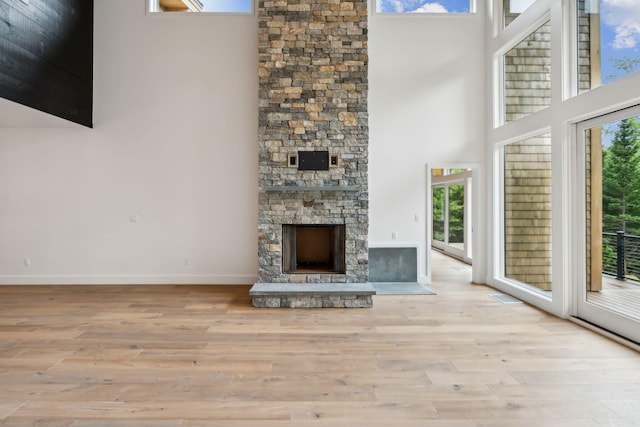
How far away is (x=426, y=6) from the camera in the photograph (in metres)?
5.70

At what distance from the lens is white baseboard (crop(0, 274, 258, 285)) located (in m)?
5.48

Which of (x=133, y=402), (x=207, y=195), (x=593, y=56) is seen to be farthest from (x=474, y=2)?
(x=133, y=402)

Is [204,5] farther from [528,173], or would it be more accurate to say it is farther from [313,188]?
[528,173]

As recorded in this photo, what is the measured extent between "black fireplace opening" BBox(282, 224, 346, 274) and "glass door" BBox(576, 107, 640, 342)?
2820 millimetres

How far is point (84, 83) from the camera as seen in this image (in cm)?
524

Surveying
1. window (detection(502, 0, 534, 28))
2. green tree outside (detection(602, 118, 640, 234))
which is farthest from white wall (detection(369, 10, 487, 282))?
green tree outside (detection(602, 118, 640, 234))

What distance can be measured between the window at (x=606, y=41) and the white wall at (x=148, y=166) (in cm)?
236

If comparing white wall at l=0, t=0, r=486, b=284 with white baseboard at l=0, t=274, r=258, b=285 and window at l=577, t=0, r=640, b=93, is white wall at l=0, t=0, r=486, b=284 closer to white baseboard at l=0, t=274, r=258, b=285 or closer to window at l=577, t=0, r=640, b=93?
white baseboard at l=0, t=274, r=258, b=285

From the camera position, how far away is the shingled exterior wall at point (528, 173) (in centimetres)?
436

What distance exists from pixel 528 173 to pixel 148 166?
5.54 metres

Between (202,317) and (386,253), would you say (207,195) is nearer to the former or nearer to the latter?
(202,317)

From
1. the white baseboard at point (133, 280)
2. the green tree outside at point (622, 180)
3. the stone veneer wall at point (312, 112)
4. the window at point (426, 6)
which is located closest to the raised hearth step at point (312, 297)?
the stone veneer wall at point (312, 112)

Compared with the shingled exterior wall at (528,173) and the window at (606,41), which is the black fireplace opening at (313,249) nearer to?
the shingled exterior wall at (528,173)

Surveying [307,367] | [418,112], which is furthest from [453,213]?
[307,367]
